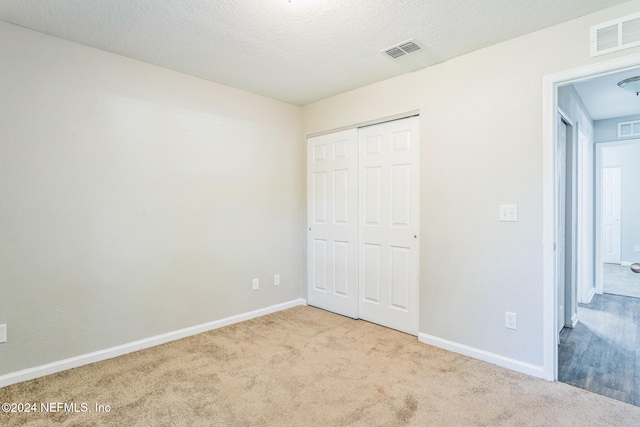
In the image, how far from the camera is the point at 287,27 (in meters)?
2.26

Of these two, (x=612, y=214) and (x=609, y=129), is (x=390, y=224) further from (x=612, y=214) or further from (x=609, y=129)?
(x=612, y=214)

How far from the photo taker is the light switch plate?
95.5 inches

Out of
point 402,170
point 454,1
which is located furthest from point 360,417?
point 454,1

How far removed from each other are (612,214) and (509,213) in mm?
6208

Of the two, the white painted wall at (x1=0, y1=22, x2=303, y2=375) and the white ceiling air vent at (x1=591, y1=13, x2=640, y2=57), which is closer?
the white ceiling air vent at (x1=591, y1=13, x2=640, y2=57)

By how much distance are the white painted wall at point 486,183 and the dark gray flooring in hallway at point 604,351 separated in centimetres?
41

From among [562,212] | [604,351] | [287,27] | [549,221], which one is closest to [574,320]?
[604,351]

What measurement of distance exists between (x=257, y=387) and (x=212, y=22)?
2.47m

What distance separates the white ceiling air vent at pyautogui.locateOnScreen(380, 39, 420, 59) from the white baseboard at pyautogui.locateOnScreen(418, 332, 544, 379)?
240 cm

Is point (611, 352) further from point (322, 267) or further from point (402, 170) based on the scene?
point (322, 267)

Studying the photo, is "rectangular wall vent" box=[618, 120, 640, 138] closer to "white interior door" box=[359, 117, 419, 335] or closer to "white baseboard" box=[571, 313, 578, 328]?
"white baseboard" box=[571, 313, 578, 328]

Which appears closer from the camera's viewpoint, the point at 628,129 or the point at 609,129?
the point at 628,129

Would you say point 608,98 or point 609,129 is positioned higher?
point 608,98

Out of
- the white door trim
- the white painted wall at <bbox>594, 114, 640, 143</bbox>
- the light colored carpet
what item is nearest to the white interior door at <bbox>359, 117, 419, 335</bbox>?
the light colored carpet
